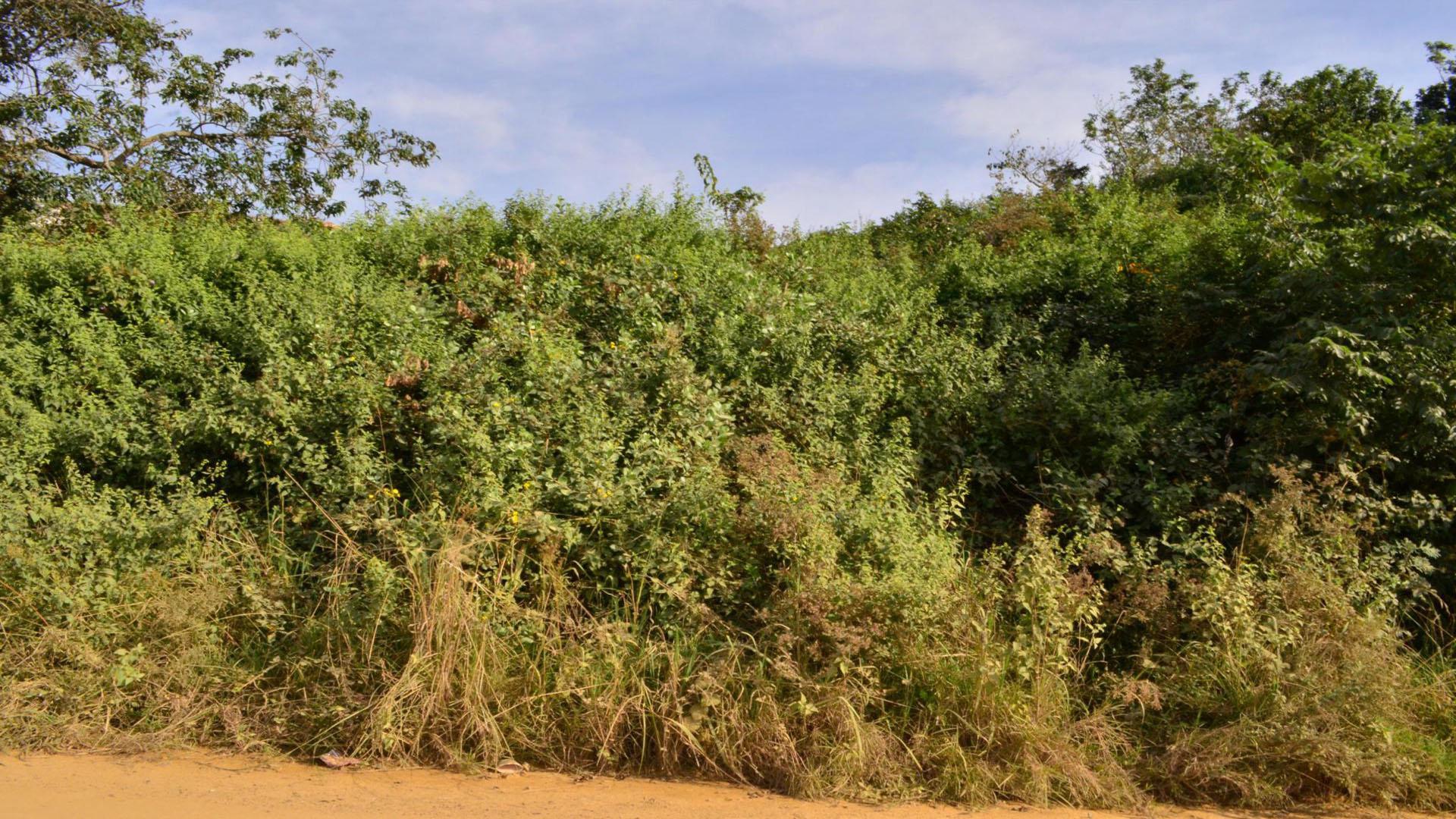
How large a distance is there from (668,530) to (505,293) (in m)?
3.49

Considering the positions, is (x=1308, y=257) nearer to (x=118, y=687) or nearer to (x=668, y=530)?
(x=668, y=530)

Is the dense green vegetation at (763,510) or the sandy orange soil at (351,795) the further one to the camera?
the dense green vegetation at (763,510)

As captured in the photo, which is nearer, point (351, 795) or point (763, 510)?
point (351, 795)

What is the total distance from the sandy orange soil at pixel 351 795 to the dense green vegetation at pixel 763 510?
0.15 meters

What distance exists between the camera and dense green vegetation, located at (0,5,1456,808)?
4.83m

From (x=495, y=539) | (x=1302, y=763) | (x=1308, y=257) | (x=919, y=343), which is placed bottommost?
(x=1302, y=763)

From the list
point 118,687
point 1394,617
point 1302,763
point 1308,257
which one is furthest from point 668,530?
point 1308,257

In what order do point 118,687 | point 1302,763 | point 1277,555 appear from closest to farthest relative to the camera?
1. point 1302,763
2. point 118,687
3. point 1277,555

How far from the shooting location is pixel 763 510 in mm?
5473

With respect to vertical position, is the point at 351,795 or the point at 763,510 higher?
the point at 763,510

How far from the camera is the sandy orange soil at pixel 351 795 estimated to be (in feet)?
14.1

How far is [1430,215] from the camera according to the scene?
6133mm

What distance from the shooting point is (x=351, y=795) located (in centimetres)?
445

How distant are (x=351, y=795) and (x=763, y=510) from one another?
2.41 meters
